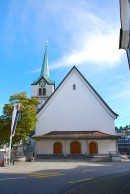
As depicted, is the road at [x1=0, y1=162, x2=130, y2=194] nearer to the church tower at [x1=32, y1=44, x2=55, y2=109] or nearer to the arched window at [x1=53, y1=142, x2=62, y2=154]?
the arched window at [x1=53, y1=142, x2=62, y2=154]

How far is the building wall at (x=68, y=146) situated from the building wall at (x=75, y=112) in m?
1.84

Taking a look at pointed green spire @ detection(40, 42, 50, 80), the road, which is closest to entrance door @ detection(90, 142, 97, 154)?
the road

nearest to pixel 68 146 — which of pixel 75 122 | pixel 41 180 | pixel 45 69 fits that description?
pixel 75 122

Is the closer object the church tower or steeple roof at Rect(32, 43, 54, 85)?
the church tower

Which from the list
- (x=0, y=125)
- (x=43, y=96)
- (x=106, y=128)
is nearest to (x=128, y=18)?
(x=0, y=125)

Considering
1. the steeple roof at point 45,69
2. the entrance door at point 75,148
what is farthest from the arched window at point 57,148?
the steeple roof at point 45,69

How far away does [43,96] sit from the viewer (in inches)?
1973

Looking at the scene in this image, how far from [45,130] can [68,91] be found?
6.86 metres

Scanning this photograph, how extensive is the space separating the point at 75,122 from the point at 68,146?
11.9ft

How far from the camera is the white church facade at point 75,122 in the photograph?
31.6 m

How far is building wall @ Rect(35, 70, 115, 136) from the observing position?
110 ft

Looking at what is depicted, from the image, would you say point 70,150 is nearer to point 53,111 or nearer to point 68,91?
point 53,111

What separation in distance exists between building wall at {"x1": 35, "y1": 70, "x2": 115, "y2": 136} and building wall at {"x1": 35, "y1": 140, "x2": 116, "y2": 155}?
1837mm

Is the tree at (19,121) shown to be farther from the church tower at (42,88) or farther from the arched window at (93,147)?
the church tower at (42,88)
